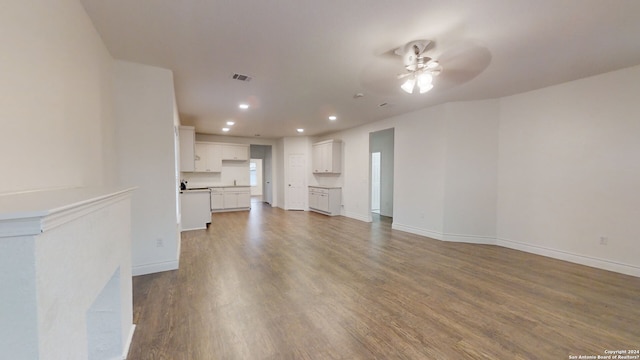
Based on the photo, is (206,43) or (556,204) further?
(556,204)

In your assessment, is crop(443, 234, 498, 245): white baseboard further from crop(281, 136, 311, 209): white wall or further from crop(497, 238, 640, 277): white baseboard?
crop(281, 136, 311, 209): white wall

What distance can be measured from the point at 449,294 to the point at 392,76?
279 cm

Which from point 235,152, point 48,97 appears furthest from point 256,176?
point 48,97

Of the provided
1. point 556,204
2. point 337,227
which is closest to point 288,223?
point 337,227

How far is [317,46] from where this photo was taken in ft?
8.84

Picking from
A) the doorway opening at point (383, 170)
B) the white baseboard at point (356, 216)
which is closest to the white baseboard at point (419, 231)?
the white baseboard at point (356, 216)

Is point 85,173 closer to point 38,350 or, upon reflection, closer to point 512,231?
point 38,350

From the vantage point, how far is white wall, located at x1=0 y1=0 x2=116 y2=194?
1.24 meters

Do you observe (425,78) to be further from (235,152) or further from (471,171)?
(235,152)

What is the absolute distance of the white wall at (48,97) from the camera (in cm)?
124

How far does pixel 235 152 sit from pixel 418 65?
718 centimetres

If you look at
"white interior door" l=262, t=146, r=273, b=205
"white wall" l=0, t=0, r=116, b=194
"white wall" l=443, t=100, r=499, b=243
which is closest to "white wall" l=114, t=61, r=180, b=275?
"white wall" l=0, t=0, r=116, b=194

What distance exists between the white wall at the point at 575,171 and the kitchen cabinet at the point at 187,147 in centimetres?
659

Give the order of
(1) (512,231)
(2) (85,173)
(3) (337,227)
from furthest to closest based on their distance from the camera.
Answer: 1. (3) (337,227)
2. (1) (512,231)
3. (2) (85,173)
